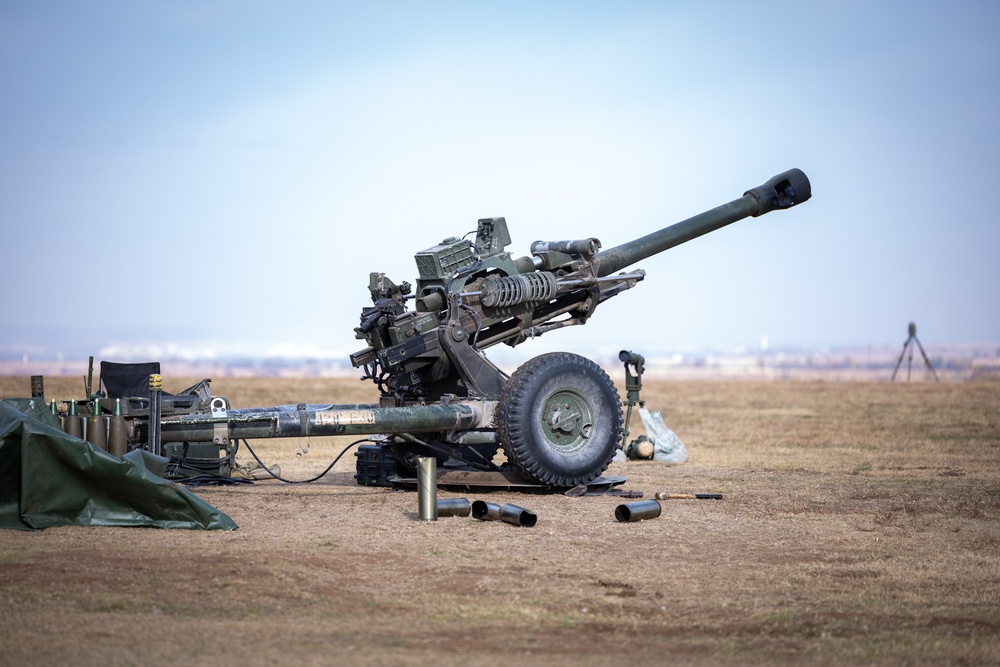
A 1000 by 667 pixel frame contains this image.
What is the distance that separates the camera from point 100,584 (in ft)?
25.4

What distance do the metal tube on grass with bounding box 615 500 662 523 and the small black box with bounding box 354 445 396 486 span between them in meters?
3.48

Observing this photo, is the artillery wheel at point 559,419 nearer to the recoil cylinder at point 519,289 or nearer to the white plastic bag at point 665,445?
the recoil cylinder at point 519,289

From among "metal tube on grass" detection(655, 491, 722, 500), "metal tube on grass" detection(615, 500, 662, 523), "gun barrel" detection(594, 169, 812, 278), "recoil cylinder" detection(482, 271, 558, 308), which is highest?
"gun barrel" detection(594, 169, 812, 278)

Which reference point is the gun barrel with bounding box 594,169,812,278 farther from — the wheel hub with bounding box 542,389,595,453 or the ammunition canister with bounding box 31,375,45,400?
the ammunition canister with bounding box 31,375,45,400

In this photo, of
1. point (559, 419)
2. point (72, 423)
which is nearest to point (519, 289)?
point (559, 419)

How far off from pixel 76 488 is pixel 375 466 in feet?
14.0

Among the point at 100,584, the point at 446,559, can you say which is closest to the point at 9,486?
the point at 100,584

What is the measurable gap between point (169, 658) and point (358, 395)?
2708cm

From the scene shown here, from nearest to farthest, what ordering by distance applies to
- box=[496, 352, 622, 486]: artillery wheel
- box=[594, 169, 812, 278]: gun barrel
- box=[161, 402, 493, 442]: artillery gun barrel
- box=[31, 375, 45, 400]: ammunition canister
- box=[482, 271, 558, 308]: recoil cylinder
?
box=[161, 402, 493, 442]: artillery gun barrel, box=[31, 375, 45, 400]: ammunition canister, box=[496, 352, 622, 486]: artillery wheel, box=[482, 271, 558, 308]: recoil cylinder, box=[594, 169, 812, 278]: gun barrel

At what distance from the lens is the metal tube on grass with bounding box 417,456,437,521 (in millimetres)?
10742

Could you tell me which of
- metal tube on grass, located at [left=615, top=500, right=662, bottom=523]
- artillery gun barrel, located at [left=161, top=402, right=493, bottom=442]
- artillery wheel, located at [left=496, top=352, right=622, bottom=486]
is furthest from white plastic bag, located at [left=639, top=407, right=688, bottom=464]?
metal tube on grass, located at [left=615, top=500, right=662, bottom=523]

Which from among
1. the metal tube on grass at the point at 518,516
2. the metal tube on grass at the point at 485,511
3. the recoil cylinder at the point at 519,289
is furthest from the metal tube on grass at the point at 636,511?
the recoil cylinder at the point at 519,289

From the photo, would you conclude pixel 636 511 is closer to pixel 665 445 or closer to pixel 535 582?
pixel 535 582

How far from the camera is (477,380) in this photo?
41.8 feet
